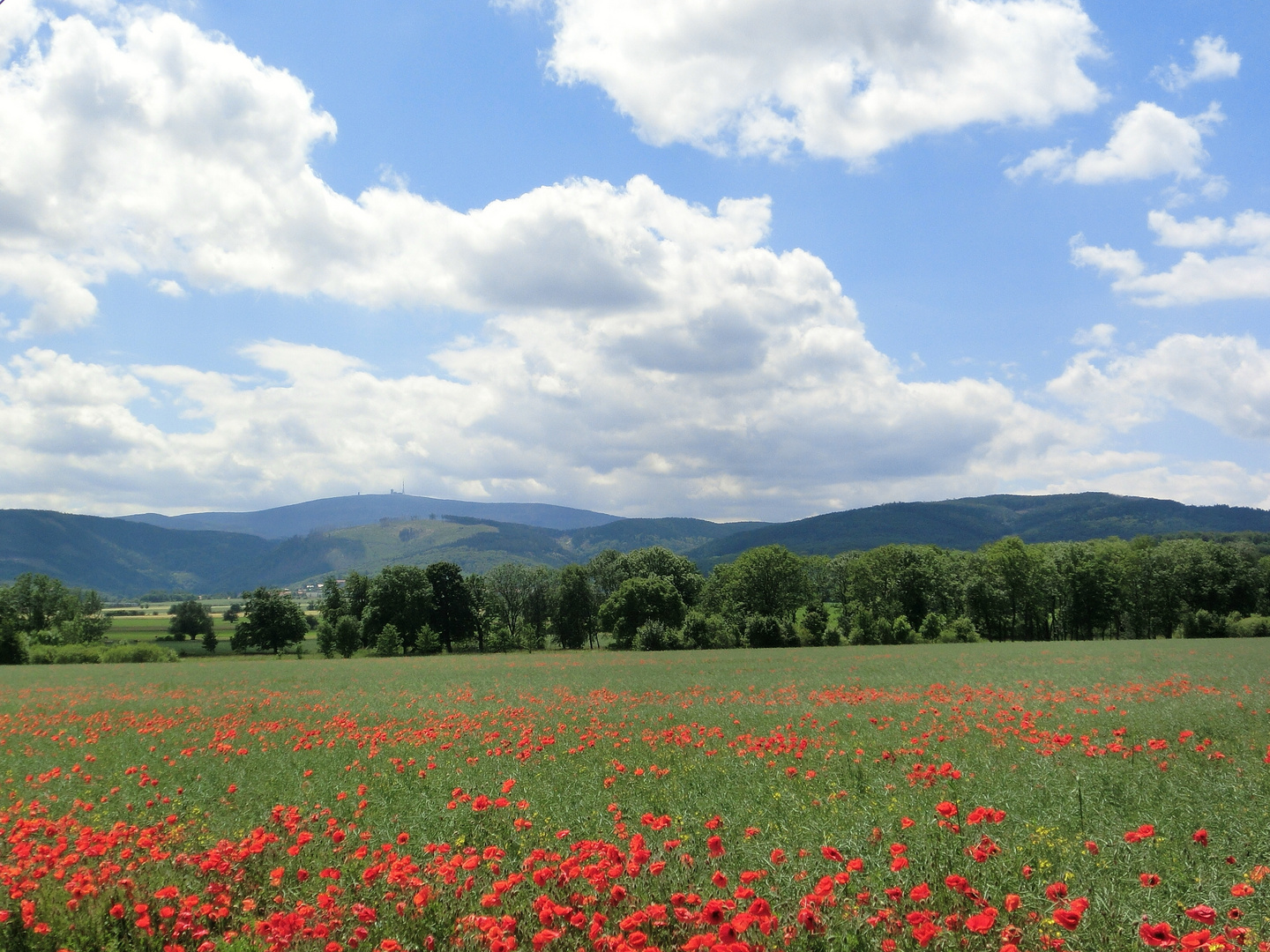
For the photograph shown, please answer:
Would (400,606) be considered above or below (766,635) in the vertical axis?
above

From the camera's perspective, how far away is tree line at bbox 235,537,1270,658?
7325 centimetres

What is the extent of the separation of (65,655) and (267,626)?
3227cm

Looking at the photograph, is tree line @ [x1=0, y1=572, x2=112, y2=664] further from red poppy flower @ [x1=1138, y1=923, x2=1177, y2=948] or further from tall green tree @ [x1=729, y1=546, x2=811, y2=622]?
red poppy flower @ [x1=1138, y1=923, x2=1177, y2=948]

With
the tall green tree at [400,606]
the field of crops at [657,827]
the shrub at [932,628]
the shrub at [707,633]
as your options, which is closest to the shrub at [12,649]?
the tall green tree at [400,606]

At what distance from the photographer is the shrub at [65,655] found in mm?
67000

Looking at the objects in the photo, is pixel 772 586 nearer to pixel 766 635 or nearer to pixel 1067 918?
pixel 766 635

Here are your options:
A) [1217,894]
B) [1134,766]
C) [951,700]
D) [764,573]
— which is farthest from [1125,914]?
[764,573]

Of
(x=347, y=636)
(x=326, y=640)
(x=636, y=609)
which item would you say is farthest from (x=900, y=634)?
(x=326, y=640)

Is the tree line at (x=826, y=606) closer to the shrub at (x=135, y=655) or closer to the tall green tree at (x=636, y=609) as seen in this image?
the tall green tree at (x=636, y=609)

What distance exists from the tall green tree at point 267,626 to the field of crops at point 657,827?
87.1 metres

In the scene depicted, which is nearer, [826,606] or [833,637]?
[833,637]

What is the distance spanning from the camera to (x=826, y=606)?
90.3m

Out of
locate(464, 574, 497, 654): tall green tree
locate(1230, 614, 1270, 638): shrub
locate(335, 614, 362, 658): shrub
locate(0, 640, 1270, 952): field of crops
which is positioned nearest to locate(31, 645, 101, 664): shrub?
locate(335, 614, 362, 658): shrub

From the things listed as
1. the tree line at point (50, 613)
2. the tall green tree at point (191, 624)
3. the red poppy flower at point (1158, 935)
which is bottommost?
the tall green tree at point (191, 624)
